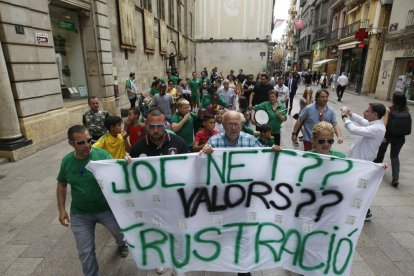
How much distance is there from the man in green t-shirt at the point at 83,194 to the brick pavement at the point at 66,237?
630 millimetres

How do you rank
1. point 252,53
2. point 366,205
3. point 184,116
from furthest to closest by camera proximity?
point 252,53 < point 184,116 < point 366,205

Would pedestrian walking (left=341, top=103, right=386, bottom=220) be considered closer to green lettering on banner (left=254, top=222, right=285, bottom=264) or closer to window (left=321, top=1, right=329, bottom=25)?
green lettering on banner (left=254, top=222, right=285, bottom=264)

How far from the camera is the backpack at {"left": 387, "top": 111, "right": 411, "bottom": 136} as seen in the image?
4.54m

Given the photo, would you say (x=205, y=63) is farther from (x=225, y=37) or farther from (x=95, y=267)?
(x=95, y=267)

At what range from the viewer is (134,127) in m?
4.18

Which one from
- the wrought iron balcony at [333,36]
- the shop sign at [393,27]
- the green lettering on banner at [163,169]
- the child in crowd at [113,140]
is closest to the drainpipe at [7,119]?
the child in crowd at [113,140]

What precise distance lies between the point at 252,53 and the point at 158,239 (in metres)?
39.6

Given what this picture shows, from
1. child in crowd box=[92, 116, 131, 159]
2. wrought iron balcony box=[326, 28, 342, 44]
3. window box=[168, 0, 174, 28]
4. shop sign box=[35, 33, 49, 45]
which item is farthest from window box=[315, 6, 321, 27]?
child in crowd box=[92, 116, 131, 159]

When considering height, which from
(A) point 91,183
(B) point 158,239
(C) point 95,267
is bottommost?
(C) point 95,267

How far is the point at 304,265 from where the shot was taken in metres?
2.53

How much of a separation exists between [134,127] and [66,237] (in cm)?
178

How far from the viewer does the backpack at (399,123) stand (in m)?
4.54

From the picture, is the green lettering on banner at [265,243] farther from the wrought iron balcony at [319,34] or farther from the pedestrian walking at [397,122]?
the wrought iron balcony at [319,34]

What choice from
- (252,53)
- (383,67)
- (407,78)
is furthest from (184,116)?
(252,53)
